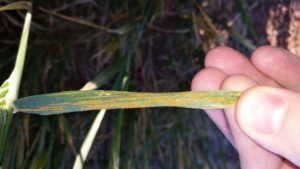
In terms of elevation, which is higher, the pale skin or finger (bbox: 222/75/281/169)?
the pale skin

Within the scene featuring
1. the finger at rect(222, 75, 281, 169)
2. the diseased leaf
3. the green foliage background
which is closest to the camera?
the diseased leaf

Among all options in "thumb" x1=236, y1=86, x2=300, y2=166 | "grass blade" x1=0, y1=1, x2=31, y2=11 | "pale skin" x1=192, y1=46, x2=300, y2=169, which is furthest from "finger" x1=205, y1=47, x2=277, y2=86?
"grass blade" x1=0, y1=1, x2=31, y2=11

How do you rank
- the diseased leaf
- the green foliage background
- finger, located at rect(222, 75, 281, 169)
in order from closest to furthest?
the diseased leaf, finger, located at rect(222, 75, 281, 169), the green foliage background

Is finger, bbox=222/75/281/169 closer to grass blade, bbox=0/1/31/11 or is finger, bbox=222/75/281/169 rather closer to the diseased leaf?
the diseased leaf

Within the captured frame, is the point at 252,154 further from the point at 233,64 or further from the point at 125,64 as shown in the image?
the point at 125,64

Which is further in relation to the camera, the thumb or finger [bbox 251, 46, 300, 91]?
finger [bbox 251, 46, 300, 91]

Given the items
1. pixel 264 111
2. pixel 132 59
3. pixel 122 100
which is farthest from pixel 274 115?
pixel 132 59

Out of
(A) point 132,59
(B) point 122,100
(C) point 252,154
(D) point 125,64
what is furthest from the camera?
(A) point 132,59

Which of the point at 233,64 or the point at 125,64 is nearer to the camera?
the point at 233,64

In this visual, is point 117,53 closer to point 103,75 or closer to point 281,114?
point 103,75
